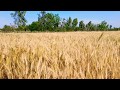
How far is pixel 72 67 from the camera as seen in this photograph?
158cm

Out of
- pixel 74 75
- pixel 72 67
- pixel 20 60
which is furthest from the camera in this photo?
pixel 20 60
